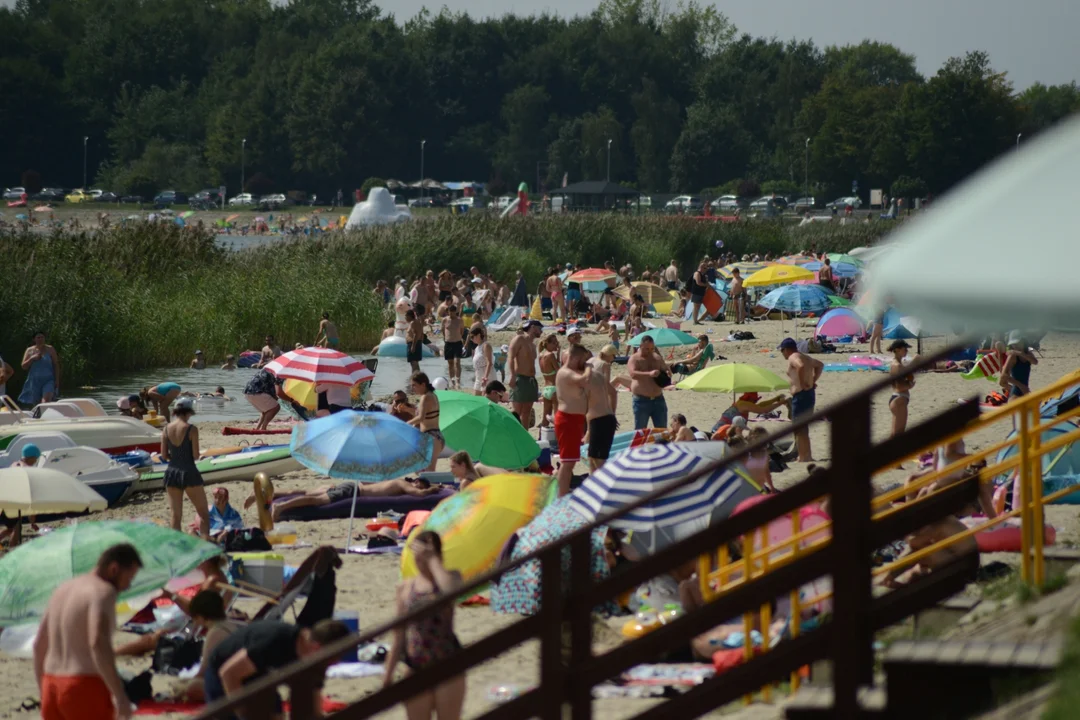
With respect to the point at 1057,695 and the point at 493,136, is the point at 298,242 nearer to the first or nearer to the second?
the point at 1057,695

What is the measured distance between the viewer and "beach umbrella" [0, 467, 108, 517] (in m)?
10.1

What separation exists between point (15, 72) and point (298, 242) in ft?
246

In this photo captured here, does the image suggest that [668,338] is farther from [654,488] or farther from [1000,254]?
[1000,254]

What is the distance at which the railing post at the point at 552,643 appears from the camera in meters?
4.26

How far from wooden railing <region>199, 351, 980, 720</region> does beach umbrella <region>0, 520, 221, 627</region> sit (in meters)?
3.42

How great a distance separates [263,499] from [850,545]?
8359mm

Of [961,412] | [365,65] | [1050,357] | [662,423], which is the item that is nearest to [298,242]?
[1050,357]

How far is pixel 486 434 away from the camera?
1234 cm

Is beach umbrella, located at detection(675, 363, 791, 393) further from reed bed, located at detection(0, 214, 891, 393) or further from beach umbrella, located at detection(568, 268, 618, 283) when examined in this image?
beach umbrella, located at detection(568, 268, 618, 283)

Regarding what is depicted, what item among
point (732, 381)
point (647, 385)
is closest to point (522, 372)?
point (647, 385)

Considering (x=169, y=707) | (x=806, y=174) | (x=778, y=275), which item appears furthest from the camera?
(x=806, y=174)

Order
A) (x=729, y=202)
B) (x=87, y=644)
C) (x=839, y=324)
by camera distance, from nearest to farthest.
→ (x=87, y=644), (x=839, y=324), (x=729, y=202)

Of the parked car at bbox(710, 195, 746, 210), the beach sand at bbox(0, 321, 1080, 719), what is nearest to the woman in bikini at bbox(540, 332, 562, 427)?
the beach sand at bbox(0, 321, 1080, 719)

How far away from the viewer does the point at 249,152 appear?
103 metres
